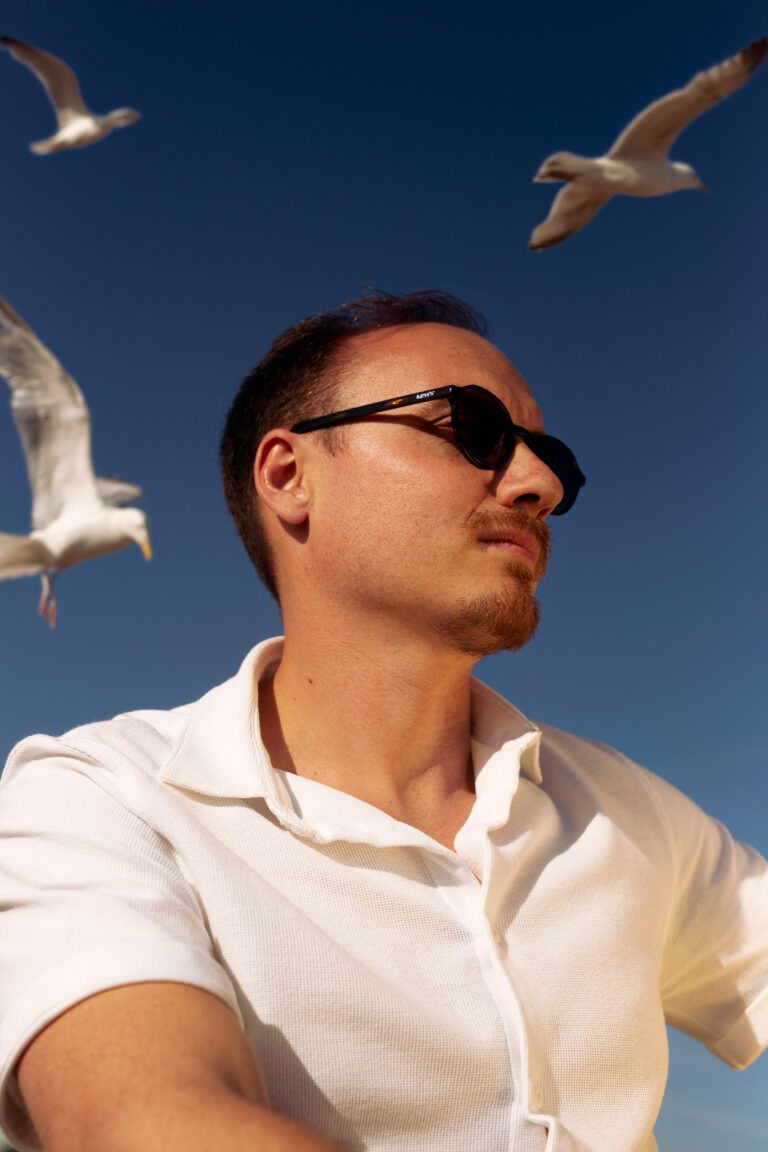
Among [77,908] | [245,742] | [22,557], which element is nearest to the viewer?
[77,908]

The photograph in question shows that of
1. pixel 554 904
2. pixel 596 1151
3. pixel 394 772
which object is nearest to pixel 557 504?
pixel 394 772

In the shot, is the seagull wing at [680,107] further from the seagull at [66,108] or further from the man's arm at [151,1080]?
the man's arm at [151,1080]

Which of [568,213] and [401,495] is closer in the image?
[401,495]

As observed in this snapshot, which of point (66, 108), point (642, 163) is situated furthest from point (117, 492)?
point (642, 163)

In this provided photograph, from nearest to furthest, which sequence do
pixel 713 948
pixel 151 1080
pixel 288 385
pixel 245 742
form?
1. pixel 151 1080
2. pixel 245 742
3. pixel 713 948
4. pixel 288 385

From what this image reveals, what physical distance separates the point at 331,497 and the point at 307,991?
61cm

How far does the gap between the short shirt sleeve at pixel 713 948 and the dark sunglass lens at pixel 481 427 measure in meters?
0.47

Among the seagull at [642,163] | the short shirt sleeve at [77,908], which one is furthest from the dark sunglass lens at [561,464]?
the seagull at [642,163]

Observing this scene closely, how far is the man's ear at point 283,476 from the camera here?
1312mm

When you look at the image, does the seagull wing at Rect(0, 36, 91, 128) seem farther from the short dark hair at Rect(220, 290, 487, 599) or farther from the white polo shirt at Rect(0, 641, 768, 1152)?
the white polo shirt at Rect(0, 641, 768, 1152)

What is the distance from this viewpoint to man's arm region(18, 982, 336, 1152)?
596 millimetres

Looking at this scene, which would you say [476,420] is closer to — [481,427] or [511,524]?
[481,427]

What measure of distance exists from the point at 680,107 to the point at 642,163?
0.27 m

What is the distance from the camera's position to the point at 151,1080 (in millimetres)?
622
